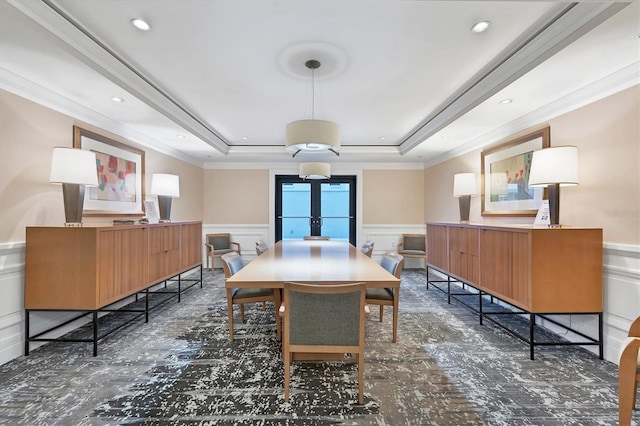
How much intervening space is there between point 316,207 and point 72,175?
5.05m

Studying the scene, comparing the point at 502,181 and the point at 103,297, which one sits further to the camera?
the point at 502,181

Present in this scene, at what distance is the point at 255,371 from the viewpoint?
2289 millimetres

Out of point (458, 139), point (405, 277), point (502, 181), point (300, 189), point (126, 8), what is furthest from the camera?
point (300, 189)

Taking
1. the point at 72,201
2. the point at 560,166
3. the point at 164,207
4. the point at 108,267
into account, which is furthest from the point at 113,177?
the point at 560,166

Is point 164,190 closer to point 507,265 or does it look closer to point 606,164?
point 507,265

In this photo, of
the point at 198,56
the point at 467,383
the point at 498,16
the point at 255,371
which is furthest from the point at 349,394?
the point at 198,56

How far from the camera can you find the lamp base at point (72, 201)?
2633mm

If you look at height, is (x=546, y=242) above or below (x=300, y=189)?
below

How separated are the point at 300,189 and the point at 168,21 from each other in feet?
17.1

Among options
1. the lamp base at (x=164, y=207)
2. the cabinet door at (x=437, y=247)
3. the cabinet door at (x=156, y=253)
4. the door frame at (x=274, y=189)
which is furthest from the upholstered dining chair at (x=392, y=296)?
the door frame at (x=274, y=189)

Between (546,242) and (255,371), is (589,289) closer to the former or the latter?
(546,242)

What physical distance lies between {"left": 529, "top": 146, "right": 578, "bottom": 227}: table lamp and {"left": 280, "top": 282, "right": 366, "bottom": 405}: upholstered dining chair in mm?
2091

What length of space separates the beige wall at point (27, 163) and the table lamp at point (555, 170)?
15.4ft

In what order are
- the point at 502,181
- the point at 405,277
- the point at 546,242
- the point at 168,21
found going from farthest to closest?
the point at 405,277
the point at 502,181
the point at 546,242
the point at 168,21
